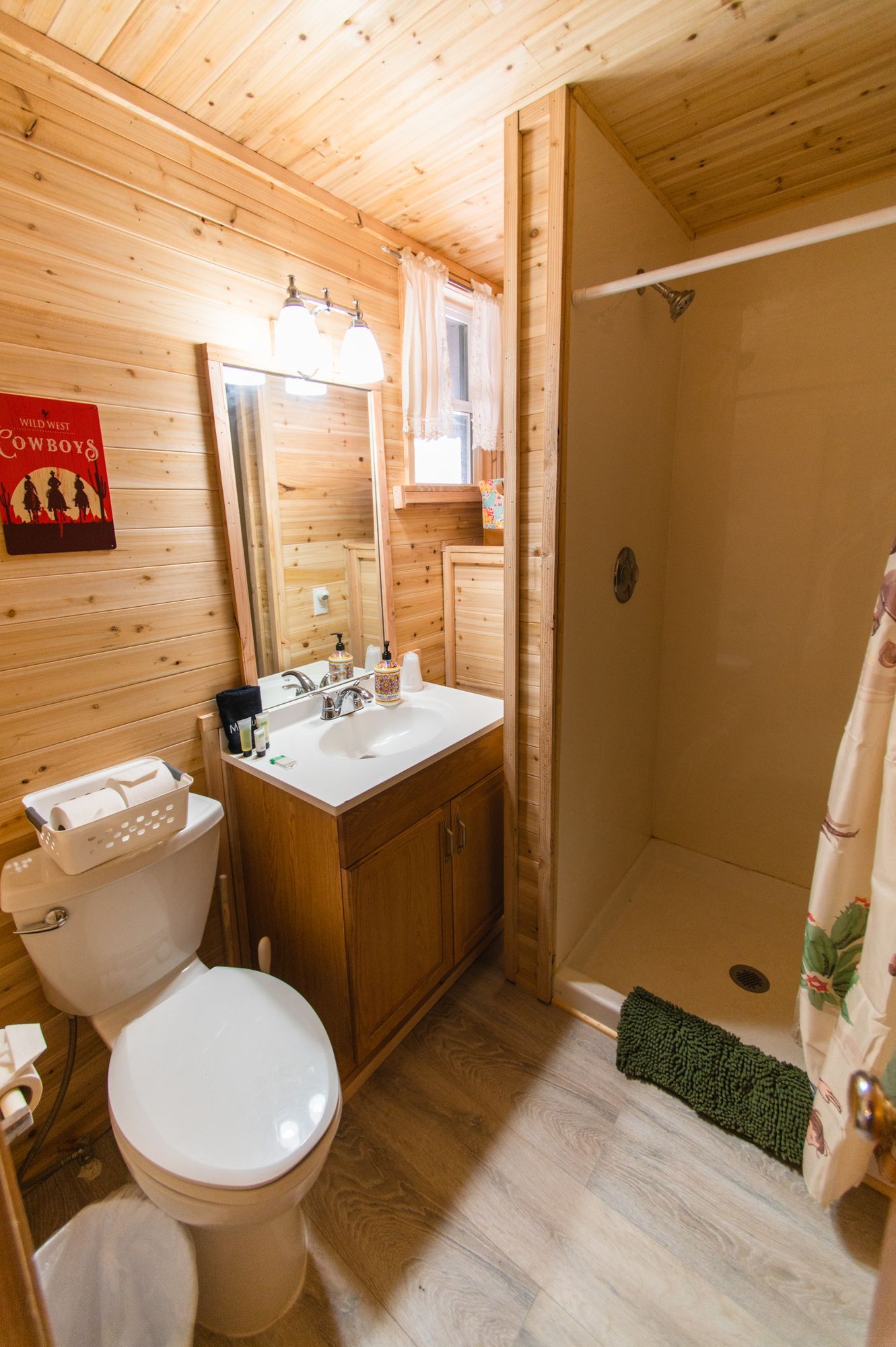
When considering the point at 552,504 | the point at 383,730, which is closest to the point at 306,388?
the point at 552,504

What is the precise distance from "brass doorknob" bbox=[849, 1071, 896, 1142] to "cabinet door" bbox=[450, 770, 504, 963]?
115 centimetres

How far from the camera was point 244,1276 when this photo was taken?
1090 millimetres

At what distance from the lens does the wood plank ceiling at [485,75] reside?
1.08 m

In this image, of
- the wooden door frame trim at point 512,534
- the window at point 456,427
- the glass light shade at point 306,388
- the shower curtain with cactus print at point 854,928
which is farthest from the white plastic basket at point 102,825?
the window at point 456,427

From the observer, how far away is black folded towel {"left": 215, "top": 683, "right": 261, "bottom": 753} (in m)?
1.54

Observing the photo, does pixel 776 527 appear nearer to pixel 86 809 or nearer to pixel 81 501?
pixel 81 501

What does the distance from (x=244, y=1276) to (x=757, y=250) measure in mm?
2174

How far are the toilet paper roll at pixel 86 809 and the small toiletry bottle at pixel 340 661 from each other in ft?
2.53

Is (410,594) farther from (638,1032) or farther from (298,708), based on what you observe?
(638,1032)

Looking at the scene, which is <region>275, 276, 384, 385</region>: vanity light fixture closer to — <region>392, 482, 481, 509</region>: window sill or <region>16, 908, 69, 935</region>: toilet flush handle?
<region>392, 482, 481, 509</region>: window sill

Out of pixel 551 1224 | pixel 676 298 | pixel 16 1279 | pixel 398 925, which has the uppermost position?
pixel 676 298

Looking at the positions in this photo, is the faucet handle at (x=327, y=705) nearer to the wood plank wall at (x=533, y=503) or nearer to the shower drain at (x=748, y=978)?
the wood plank wall at (x=533, y=503)

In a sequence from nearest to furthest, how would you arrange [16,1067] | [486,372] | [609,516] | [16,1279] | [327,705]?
[16,1279], [16,1067], [609,516], [327,705], [486,372]

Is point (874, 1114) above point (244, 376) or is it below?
below
